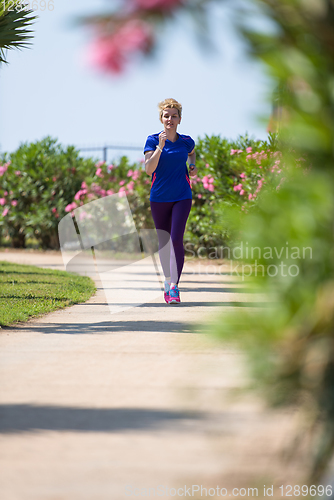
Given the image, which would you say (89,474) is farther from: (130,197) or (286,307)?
(130,197)

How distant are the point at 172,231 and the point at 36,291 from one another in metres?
1.80

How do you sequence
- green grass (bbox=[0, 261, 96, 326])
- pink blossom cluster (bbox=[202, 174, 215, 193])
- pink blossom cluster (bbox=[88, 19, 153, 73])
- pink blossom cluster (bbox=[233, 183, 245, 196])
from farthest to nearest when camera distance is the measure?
pink blossom cluster (bbox=[202, 174, 215, 193]) < pink blossom cluster (bbox=[233, 183, 245, 196]) < green grass (bbox=[0, 261, 96, 326]) < pink blossom cluster (bbox=[88, 19, 153, 73])

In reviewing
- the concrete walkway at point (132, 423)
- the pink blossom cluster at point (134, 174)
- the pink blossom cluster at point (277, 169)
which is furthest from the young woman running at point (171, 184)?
the pink blossom cluster at point (134, 174)

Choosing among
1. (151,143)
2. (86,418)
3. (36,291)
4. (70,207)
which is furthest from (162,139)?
(70,207)

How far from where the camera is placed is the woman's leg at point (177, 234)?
6.08 meters

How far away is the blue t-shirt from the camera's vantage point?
241 inches

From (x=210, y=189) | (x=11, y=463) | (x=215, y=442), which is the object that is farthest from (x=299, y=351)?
(x=210, y=189)

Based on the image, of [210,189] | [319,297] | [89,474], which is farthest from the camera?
[210,189]

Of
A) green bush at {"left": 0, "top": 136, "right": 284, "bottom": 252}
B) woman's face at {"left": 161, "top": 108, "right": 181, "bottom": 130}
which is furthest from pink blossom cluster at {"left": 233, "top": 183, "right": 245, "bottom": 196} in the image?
woman's face at {"left": 161, "top": 108, "right": 181, "bottom": 130}

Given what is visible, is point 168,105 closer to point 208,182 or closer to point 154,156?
point 154,156

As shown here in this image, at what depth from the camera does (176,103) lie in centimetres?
600

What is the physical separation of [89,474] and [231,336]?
764mm

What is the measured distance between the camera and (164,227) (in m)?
6.38

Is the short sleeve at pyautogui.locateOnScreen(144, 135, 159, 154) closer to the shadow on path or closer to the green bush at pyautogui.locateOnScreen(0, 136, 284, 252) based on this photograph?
the shadow on path
